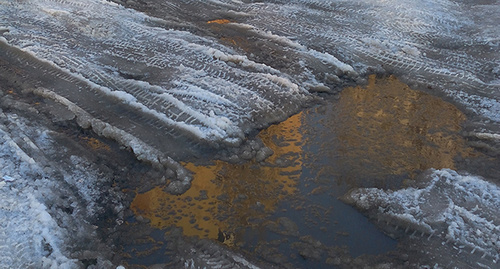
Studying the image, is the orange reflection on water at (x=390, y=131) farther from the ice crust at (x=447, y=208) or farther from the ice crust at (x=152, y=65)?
the ice crust at (x=152, y=65)

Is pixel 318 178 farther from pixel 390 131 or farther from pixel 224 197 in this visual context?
pixel 390 131

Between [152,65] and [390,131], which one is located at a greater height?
[390,131]

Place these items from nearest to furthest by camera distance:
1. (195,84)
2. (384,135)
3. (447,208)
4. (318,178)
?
(447,208) → (318,178) → (384,135) → (195,84)

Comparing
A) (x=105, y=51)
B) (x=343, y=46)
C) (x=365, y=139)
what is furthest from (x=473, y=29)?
(x=105, y=51)

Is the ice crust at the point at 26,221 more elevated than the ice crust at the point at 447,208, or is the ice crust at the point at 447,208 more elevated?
the ice crust at the point at 447,208

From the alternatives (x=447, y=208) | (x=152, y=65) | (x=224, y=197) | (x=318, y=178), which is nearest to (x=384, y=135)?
(x=318, y=178)

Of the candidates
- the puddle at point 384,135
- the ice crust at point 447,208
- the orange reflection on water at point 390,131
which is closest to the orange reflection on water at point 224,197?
the puddle at point 384,135
